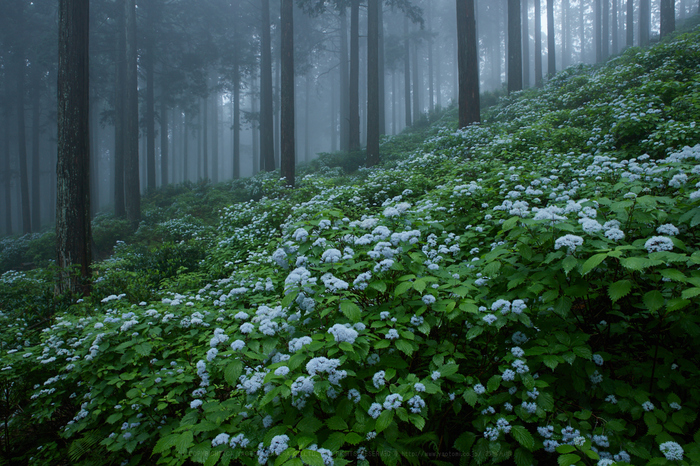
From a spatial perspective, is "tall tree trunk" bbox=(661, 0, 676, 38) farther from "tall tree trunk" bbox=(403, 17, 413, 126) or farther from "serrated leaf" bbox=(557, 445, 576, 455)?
"serrated leaf" bbox=(557, 445, 576, 455)

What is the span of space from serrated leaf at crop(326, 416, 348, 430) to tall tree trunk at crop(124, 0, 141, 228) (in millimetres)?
17562

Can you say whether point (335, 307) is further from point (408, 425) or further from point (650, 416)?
point (650, 416)

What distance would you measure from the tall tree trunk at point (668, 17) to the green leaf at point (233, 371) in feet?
79.8

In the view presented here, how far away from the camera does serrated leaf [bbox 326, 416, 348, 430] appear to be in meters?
1.86

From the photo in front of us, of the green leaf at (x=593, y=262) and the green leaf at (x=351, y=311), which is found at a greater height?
the green leaf at (x=593, y=262)

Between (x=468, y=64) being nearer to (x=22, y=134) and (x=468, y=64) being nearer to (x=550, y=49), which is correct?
(x=550, y=49)

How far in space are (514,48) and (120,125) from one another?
22497 mm

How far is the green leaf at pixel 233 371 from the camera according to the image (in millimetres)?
2027

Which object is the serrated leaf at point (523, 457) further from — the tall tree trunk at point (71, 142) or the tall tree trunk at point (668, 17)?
the tall tree trunk at point (668, 17)

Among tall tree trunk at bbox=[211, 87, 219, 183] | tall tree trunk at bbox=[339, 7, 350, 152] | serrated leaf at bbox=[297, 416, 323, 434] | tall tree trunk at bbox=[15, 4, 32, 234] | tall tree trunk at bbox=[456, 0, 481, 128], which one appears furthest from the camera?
tall tree trunk at bbox=[211, 87, 219, 183]

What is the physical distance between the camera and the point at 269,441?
1875mm

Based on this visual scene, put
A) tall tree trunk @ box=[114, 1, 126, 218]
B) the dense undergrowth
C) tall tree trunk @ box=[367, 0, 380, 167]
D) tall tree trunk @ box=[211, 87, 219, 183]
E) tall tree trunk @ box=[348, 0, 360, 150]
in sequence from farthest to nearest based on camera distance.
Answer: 1. tall tree trunk @ box=[211, 87, 219, 183]
2. tall tree trunk @ box=[114, 1, 126, 218]
3. tall tree trunk @ box=[348, 0, 360, 150]
4. tall tree trunk @ box=[367, 0, 380, 167]
5. the dense undergrowth

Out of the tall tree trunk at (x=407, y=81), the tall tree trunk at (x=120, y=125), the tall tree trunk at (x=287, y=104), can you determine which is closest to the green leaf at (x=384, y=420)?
the tall tree trunk at (x=287, y=104)

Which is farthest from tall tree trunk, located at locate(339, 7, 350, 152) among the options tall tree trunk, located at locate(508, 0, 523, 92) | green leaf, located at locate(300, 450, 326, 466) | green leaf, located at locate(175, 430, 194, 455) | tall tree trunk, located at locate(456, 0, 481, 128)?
green leaf, located at locate(300, 450, 326, 466)
